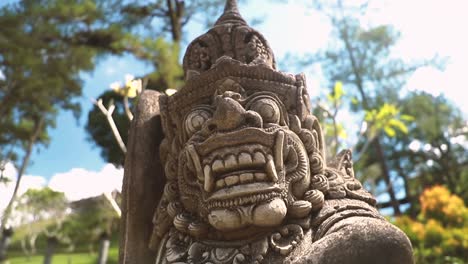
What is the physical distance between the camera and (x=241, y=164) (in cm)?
194

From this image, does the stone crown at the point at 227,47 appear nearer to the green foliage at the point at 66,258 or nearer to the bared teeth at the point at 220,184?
the bared teeth at the point at 220,184

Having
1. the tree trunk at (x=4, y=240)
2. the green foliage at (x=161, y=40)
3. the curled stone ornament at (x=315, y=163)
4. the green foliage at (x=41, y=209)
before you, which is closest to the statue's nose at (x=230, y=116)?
the curled stone ornament at (x=315, y=163)

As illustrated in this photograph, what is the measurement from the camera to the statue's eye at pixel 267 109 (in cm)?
208

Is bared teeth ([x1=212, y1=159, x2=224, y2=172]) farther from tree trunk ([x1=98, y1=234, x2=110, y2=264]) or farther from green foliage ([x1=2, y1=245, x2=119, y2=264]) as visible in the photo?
green foliage ([x1=2, y1=245, x2=119, y2=264])

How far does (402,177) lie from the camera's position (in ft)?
48.0

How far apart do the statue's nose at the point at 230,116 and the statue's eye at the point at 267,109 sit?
6 cm

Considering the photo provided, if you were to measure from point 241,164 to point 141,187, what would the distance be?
2.36 ft

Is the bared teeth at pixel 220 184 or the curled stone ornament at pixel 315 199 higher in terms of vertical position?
the bared teeth at pixel 220 184

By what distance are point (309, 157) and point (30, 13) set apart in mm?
Answer: 7749

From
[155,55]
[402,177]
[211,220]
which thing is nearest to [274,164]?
[211,220]

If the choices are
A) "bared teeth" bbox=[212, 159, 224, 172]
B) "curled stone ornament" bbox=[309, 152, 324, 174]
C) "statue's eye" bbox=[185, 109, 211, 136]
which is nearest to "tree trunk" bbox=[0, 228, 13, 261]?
"statue's eye" bbox=[185, 109, 211, 136]

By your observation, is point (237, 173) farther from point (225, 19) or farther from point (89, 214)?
point (89, 214)

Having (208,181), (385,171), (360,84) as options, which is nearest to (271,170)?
(208,181)

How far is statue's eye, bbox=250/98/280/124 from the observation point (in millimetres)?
2084
